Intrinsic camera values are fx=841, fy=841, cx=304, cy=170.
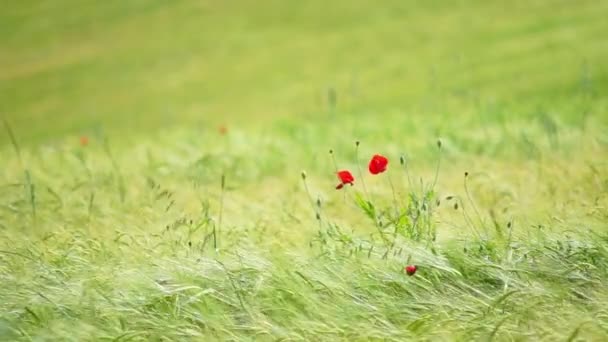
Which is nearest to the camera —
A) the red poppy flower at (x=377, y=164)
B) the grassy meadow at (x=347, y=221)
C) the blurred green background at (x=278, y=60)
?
the grassy meadow at (x=347, y=221)

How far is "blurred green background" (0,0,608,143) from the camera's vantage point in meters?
15.4

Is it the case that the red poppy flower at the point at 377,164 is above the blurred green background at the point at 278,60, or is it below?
above

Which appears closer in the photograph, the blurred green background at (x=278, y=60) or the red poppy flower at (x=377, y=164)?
the red poppy flower at (x=377, y=164)

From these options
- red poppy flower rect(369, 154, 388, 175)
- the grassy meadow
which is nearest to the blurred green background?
the grassy meadow

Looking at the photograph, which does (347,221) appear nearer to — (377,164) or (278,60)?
(377,164)

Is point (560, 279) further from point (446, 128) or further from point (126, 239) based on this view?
point (446, 128)

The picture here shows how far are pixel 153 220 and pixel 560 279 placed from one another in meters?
2.12

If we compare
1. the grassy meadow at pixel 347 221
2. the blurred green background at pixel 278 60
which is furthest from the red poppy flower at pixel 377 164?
the blurred green background at pixel 278 60

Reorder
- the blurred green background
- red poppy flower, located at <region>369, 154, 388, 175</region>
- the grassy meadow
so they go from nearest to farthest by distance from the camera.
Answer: the grassy meadow < red poppy flower, located at <region>369, 154, 388, 175</region> < the blurred green background

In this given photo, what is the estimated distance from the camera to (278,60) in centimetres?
2166

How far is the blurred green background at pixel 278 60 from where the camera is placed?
50.4 feet

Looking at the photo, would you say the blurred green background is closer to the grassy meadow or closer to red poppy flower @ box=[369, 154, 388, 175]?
the grassy meadow

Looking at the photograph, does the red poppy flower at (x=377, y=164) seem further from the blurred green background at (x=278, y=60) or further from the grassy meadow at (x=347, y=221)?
the blurred green background at (x=278, y=60)

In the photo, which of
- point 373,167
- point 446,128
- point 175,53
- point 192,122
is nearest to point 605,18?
point 192,122
